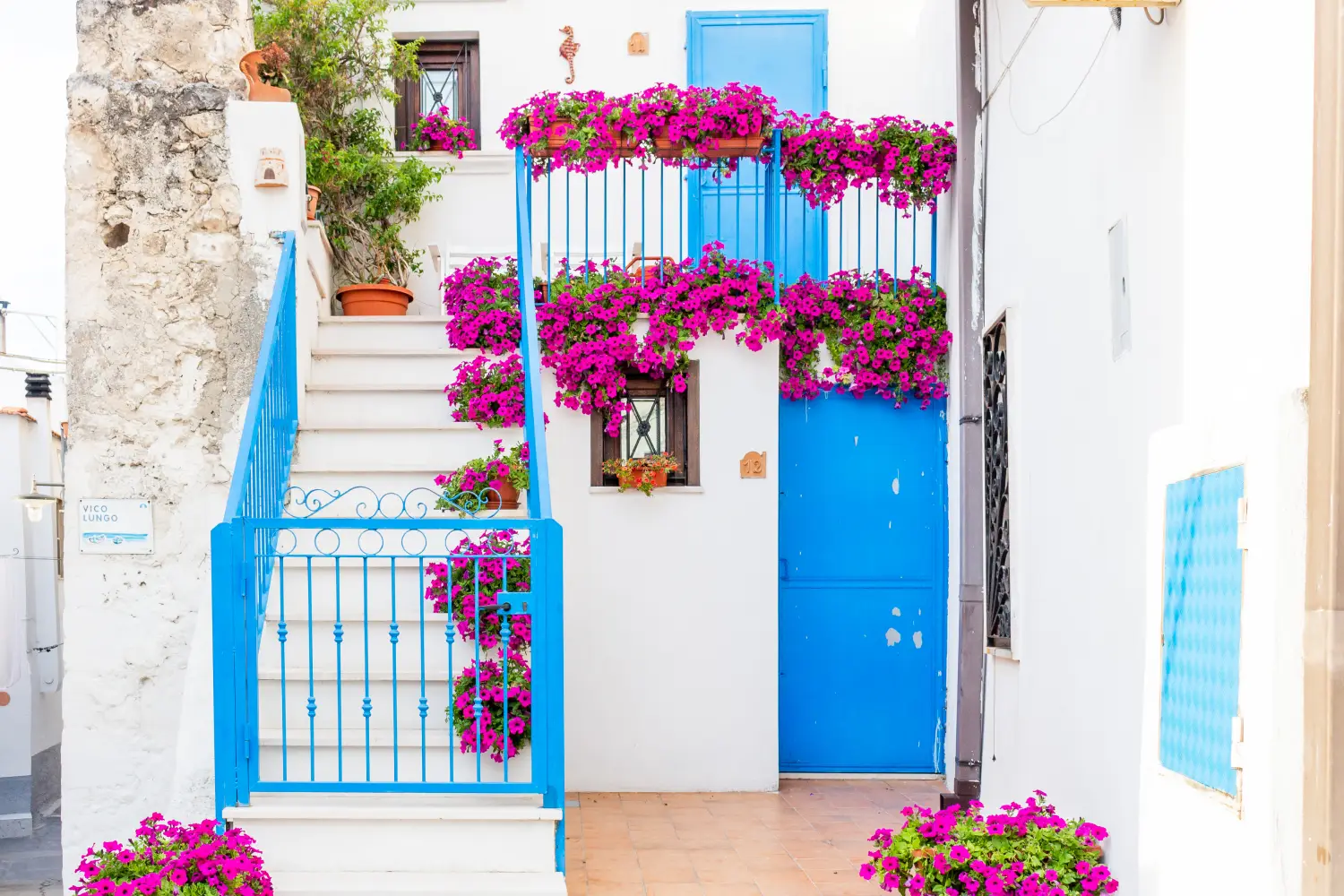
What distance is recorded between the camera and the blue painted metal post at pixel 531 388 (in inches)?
167

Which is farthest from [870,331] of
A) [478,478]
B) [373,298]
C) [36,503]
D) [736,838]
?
[36,503]

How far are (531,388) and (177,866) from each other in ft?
6.80

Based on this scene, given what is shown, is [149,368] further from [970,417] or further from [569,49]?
[970,417]

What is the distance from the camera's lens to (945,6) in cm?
714

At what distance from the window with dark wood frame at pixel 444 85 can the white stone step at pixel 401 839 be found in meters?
5.54

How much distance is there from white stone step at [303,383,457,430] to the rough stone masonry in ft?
1.58

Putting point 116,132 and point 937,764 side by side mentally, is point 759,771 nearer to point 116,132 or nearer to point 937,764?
point 937,764

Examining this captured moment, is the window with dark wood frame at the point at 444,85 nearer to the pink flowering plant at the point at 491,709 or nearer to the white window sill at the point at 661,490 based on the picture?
the white window sill at the point at 661,490

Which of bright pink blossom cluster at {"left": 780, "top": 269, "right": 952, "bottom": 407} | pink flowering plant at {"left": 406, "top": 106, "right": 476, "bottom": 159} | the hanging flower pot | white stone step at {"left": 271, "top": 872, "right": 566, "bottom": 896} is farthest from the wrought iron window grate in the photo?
pink flowering plant at {"left": 406, "top": 106, "right": 476, "bottom": 159}

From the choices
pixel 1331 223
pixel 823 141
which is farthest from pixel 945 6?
pixel 1331 223

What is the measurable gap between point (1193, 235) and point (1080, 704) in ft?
5.86

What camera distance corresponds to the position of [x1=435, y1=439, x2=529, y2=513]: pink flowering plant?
18.3 ft

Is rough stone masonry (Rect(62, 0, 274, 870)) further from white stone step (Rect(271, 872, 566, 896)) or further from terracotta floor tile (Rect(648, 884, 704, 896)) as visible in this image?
terracotta floor tile (Rect(648, 884, 704, 896))

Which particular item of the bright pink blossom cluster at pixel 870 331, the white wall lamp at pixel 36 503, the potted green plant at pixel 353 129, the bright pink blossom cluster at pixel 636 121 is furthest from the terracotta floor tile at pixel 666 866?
the white wall lamp at pixel 36 503
